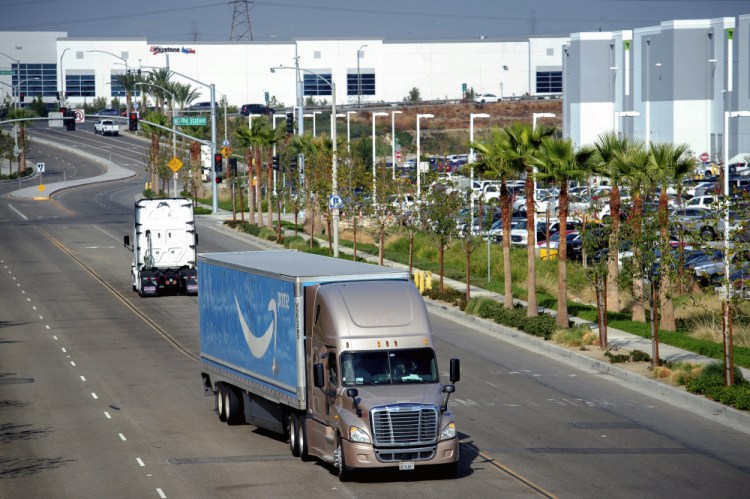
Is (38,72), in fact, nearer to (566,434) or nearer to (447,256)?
(447,256)

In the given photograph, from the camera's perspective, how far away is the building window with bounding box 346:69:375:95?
572 ft

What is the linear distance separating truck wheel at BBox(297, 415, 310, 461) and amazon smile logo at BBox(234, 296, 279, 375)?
114 centimetres

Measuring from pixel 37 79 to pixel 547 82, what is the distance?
256 ft

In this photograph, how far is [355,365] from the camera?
64.5 ft

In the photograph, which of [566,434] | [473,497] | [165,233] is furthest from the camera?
[165,233]

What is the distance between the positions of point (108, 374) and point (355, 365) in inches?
510

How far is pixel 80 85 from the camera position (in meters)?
181

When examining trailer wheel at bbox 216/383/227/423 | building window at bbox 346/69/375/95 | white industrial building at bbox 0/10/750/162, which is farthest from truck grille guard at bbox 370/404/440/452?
building window at bbox 346/69/375/95

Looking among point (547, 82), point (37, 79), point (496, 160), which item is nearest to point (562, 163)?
point (496, 160)

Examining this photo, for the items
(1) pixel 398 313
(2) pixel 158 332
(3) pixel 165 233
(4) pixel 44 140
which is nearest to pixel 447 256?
A: (3) pixel 165 233

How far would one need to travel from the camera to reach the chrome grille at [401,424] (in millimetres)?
18875

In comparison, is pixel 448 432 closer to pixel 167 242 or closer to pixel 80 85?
pixel 167 242

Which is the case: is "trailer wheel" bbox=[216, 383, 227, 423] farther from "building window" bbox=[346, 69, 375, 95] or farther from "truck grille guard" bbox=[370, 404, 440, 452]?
"building window" bbox=[346, 69, 375, 95]

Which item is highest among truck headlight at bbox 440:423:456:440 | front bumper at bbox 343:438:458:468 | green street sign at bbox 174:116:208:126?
green street sign at bbox 174:116:208:126
